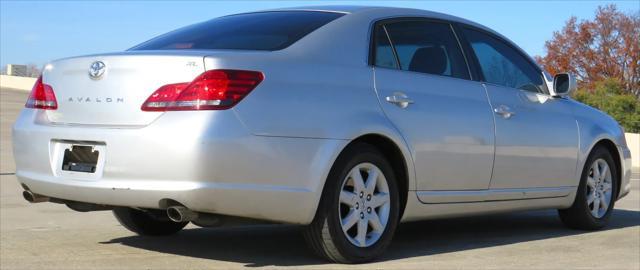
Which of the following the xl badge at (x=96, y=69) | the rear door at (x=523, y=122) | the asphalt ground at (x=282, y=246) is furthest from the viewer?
the rear door at (x=523, y=122)

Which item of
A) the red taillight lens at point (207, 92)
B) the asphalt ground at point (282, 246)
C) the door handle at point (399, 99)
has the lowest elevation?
the asphalt ground at point (282, 246)

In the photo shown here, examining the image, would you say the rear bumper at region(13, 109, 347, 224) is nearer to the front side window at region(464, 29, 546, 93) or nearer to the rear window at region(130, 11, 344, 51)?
the rear window at region(130, 11, 344, 51)

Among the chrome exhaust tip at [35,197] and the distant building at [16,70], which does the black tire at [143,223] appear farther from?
the distant building at [16,70]

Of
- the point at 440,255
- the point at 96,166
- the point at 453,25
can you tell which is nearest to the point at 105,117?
the point at 96,166

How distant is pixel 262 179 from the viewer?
4812 mm

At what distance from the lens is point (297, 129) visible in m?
4.91

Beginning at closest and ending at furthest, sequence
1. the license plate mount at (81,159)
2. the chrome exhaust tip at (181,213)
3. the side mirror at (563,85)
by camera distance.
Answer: the chrome exhaust tip at (181,213)
the license plate mount at (81,159)
the side mirror at (563,85)

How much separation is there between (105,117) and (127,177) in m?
0.38

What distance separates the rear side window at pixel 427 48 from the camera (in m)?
5.91

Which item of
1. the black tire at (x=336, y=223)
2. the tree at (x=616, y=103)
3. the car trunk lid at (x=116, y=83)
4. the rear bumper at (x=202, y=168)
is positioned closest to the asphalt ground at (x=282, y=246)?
the black tire at (x=336, y=223)

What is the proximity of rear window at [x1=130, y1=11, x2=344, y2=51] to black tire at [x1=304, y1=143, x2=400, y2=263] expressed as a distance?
2.40ft

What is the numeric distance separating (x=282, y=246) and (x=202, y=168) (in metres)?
1.55

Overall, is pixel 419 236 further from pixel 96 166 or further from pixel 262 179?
pixel 96 166

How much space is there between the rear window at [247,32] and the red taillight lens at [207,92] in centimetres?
47
